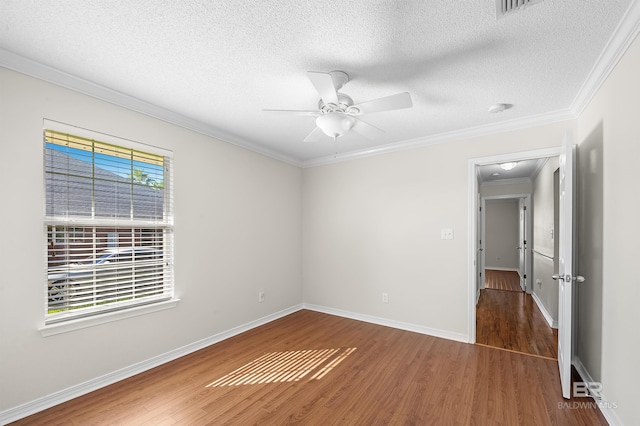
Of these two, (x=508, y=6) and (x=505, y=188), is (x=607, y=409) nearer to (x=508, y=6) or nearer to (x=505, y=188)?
(x=508, y=6)

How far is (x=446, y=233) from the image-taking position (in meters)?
3.46

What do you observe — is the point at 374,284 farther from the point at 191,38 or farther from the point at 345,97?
the point at 191,38

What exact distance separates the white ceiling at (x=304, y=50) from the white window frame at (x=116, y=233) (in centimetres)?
37

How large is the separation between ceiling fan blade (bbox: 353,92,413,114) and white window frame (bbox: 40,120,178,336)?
2.07m

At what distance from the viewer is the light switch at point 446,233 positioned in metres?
3.43

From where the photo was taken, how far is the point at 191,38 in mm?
1741

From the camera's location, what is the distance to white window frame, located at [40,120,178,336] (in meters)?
2.11

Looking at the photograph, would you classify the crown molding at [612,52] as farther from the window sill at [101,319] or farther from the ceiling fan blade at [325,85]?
the window sill at [101,319]

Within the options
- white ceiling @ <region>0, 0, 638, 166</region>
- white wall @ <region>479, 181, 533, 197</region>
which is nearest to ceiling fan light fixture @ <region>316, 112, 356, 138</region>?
white ceiling @ <region>0, 0, 638, 166</region>

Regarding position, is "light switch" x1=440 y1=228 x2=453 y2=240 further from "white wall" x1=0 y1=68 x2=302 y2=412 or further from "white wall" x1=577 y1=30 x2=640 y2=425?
"white wall" x1=0 y1=68 x2=302 y2=412

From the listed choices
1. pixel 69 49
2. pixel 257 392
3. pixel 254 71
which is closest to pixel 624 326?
pixel 257 392

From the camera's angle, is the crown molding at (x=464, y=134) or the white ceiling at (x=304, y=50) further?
the crown molding at (x=464, y=134)

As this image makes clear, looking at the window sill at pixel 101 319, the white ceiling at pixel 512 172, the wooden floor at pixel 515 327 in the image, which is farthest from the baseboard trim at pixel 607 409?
the window sill at pixel 101 319

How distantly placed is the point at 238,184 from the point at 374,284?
2337 mm
